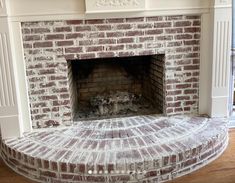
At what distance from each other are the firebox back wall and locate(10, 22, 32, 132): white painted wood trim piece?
41mm

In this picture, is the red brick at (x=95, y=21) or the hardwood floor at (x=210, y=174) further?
the red brick at (x=95, y=21)

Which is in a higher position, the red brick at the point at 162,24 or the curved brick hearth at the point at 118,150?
the red brick at the point at 162,24

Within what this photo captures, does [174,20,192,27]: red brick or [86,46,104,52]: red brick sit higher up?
[174,20,192,27]: red brick

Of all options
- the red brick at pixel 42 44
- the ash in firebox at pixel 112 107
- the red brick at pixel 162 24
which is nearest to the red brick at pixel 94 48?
the red brick at pixel 42 44

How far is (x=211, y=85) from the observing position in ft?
9.39

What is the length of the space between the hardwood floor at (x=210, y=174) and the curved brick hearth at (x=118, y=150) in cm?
5

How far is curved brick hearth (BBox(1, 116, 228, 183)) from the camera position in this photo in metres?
2.20

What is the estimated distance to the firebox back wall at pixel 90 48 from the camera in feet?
8.57

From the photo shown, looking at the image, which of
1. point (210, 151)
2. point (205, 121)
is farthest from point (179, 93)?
point (210, 151)

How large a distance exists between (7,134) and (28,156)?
44cm

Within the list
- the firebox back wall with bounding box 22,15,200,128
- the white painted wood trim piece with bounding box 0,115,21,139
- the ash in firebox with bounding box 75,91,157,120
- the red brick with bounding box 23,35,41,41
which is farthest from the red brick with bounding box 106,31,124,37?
the white painted wood trim piece with bounding box 0,115,21,139

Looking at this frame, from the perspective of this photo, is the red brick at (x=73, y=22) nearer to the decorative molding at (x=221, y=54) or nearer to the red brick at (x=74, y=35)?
the red brick at (x=74, y=35)

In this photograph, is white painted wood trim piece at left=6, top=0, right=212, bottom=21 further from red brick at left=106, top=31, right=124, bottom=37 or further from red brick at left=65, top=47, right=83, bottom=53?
red brick at left=65, top=47, right=83, bottom=53

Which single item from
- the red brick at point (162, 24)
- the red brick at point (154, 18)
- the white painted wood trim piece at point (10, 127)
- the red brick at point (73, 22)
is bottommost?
the white painted wood trim piece at point (10, 127)
